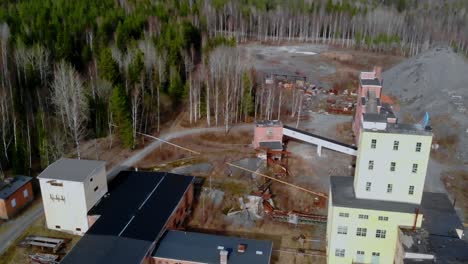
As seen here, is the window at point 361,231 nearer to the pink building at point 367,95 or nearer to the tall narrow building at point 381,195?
the tall narrow building at point 381,195

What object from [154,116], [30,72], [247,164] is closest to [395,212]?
[247,164]

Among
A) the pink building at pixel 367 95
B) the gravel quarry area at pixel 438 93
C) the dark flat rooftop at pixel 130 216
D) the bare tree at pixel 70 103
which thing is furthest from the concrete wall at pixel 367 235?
the bare tree at pixel 70 103

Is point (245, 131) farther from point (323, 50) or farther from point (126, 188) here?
point (323, 50)

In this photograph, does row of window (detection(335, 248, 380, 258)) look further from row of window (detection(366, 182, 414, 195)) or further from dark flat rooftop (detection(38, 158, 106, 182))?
dark flat rooftop (detection(38, 158, 106, 182))

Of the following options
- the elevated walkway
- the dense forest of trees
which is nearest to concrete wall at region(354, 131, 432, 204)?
the elevated walkway

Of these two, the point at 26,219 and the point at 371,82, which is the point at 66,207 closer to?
the point at 26,219

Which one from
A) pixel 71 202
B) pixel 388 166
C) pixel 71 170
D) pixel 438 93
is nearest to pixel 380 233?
pixel 388 166

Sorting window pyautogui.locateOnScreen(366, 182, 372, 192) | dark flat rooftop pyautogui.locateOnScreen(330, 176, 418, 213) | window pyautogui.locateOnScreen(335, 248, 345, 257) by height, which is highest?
window pyautogui.locateOnScreen(366, 182, 372, 192)
